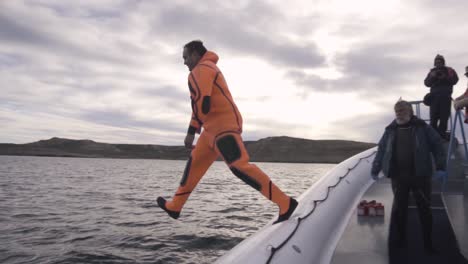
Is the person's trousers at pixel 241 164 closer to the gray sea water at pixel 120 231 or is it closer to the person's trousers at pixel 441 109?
the gray sea water at pixel 120 231

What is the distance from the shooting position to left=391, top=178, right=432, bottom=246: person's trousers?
3441 mm

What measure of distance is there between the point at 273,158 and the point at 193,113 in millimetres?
117872

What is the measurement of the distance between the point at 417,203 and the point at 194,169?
2.21 m

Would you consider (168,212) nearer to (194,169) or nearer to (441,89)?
(194,169)

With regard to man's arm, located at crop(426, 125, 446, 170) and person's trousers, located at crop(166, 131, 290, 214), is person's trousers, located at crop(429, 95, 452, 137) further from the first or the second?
person's trousers, located at crop(166, 131, 290, 214)

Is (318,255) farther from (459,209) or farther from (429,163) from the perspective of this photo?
(459,209)

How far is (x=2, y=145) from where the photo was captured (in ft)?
468

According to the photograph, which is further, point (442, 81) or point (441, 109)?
point (441, 109)

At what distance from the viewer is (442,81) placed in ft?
20.7

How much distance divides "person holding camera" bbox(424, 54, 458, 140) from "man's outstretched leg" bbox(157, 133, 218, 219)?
16.3 ft

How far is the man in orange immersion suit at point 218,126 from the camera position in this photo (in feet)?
9.58

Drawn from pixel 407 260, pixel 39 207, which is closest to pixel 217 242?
pixel 407 260

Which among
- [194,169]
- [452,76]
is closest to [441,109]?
[452,76]

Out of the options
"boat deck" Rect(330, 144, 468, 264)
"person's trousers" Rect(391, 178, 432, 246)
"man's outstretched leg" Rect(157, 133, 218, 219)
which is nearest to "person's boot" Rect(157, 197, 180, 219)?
"man's outstretched leg" Rect(157, 133, 218, 219)
